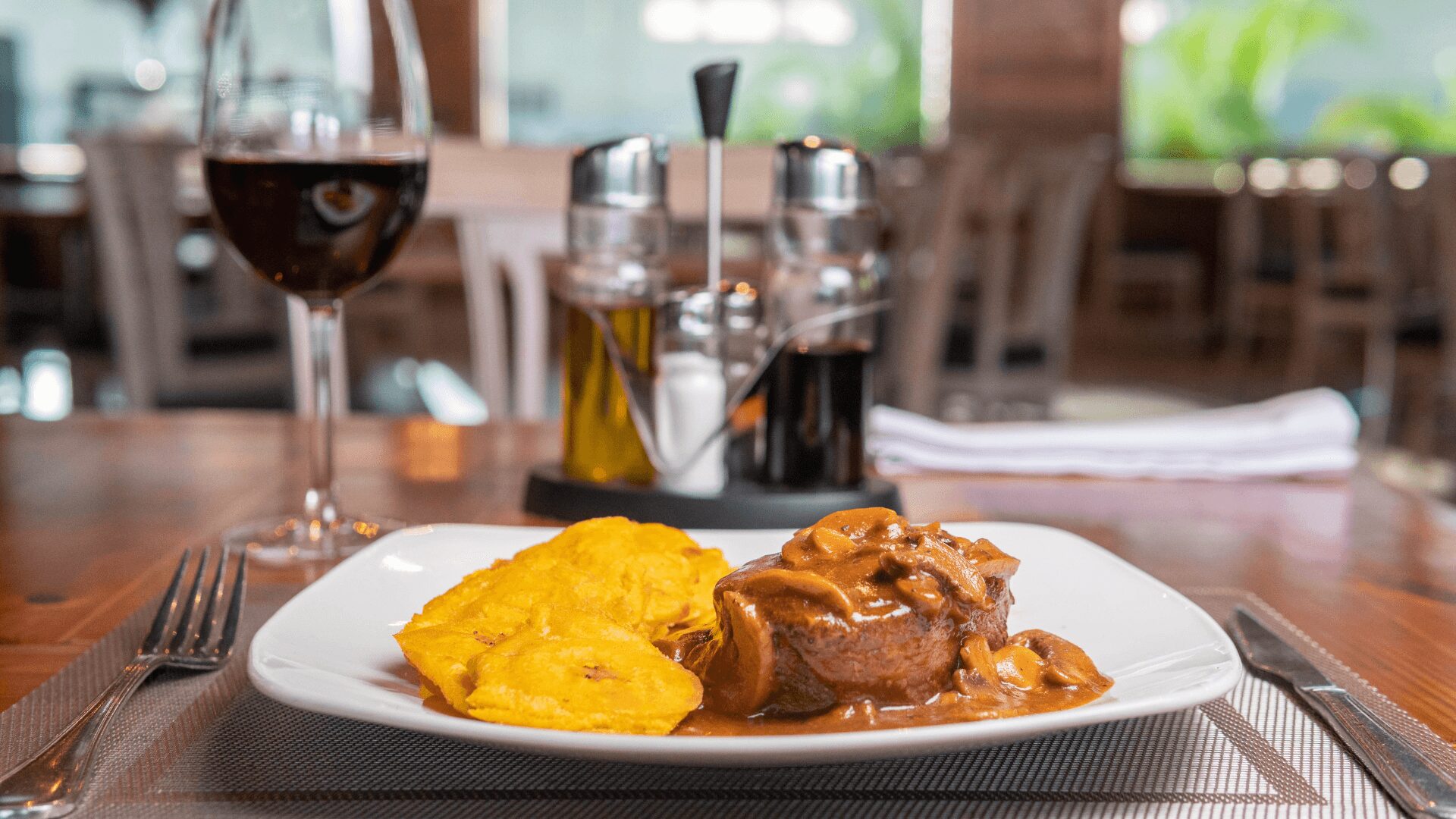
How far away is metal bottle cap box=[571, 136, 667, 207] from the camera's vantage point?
2.97 feet

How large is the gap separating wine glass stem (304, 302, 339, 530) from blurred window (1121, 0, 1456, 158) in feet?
26.7

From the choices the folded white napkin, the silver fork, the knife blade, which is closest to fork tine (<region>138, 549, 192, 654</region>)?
the silver fork

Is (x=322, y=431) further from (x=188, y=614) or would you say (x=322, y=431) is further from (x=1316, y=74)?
(x=1316, y=74)

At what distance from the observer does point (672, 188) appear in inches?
86.7

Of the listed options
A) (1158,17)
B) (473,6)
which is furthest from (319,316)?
(1158,17)

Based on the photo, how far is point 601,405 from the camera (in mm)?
903

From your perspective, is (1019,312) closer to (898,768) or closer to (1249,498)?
(1249,498)

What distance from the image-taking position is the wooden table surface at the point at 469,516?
664 mm

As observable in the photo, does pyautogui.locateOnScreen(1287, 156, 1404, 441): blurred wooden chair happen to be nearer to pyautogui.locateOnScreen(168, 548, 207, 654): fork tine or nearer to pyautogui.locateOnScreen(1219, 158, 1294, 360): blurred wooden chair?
pyautogui.locateOnScreen(1219, 158, 1294, 360): blurred wooden chair

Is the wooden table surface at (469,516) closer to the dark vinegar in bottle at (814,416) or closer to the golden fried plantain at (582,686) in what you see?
the dark vinegar in bottle at (814,416)

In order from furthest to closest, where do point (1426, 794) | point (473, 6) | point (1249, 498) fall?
1. point (473, 6)
2. point (1249, 498)
3. point (1426, 794)

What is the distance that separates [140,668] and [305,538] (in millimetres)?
261

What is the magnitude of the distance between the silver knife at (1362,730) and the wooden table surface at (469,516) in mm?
42

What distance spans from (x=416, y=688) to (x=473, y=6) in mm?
7863
